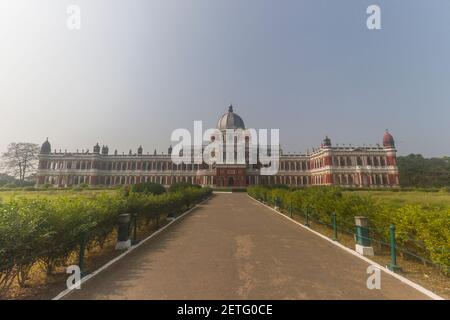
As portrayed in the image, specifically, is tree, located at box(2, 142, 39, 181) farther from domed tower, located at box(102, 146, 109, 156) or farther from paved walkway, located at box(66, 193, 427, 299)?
paved walkway, located at box(66, 193, 427, 299)

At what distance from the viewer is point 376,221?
25.3 ft

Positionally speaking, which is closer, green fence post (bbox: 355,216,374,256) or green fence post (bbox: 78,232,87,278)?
green fence post (bbox: 78,232,87,278)

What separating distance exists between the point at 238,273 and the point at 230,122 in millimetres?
65424

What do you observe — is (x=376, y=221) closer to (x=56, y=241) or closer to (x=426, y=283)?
(x=426, y=283)

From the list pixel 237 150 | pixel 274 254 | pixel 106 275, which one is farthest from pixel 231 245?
pixel 237 150

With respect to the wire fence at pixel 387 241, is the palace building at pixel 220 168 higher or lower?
higher

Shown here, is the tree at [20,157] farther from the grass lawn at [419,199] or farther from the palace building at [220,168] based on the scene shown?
the grass lawn at [419,199]

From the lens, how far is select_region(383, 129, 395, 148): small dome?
60.0 m

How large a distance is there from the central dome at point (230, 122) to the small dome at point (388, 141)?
3846 centimetres

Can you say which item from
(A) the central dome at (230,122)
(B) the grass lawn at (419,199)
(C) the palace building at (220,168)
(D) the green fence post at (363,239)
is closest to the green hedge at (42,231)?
(D) the green fence post at (363,239)

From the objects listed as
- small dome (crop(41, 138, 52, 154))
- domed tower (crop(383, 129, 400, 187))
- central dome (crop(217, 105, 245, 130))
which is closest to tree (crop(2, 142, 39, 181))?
small dome (crop(41, 138, 52, 154))

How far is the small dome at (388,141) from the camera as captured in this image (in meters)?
60.0

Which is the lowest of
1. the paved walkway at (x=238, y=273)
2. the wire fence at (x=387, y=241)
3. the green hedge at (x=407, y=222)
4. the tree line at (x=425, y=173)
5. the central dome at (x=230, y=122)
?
the paved walkway at (x=238, y=273)

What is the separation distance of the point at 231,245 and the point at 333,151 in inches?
2381
